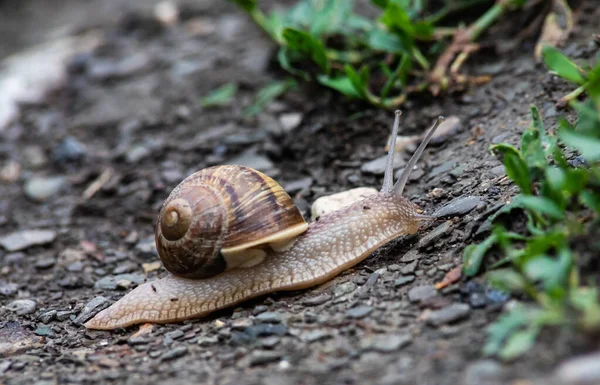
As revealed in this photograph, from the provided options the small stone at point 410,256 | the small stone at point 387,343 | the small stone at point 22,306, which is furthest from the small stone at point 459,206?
the small stone at point 22,306

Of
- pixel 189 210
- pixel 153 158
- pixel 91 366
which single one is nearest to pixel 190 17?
pixel 153 158

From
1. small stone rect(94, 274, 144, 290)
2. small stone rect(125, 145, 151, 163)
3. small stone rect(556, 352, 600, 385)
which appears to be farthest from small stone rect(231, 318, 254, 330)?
small stone rect(125, 145, 151, 163)

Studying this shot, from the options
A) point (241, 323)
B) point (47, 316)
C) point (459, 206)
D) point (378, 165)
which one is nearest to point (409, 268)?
point (459, 206)

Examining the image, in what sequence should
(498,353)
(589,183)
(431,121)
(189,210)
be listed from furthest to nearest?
(431,121)
(189,210)
(589,183)
(498,353)

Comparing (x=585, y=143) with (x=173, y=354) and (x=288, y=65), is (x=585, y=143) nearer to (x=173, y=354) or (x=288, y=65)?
(x=173, y=354)

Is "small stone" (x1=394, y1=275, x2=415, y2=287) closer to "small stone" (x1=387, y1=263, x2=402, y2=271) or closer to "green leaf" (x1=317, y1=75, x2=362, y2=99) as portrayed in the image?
"small stone" (x1=387, y1=263, x2=402, y2=271)

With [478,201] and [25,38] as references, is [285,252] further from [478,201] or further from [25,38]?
[25,38]
